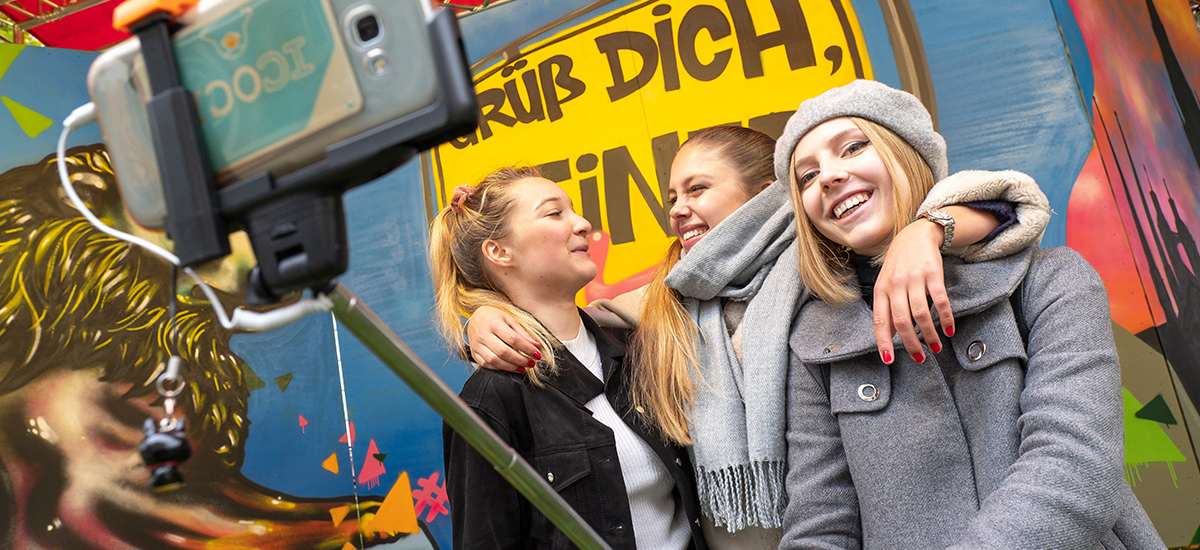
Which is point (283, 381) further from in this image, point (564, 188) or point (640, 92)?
point (640, 92)

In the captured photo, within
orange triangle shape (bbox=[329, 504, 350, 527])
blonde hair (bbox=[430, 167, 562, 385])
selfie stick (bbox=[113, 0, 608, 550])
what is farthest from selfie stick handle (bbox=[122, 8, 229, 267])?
orange triangle shape (bbox=[329, 504, 350, 527])

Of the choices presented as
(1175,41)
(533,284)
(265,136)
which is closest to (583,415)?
(533,284)

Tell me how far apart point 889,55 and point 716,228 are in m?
1.37

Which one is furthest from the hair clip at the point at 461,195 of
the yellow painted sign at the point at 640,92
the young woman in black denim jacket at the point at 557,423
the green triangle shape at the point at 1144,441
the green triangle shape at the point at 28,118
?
the green triangle shape at the point at 28,118

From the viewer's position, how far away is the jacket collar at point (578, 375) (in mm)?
1502

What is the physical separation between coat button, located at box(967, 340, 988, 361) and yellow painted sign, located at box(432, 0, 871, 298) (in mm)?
1645

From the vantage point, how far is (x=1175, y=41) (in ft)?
7.97

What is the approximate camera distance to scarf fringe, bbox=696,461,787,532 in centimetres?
131

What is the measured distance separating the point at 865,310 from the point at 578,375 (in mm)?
552

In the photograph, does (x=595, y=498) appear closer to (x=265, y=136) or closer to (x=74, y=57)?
(x=265, y=136)

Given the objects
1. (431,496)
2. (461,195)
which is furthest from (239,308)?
(431,496)

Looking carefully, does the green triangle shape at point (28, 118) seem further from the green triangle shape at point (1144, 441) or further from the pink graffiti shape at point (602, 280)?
the green triangle shape at point (1144, 441)

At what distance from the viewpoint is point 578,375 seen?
1.53 meters

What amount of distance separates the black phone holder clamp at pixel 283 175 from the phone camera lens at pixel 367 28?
3 cm
